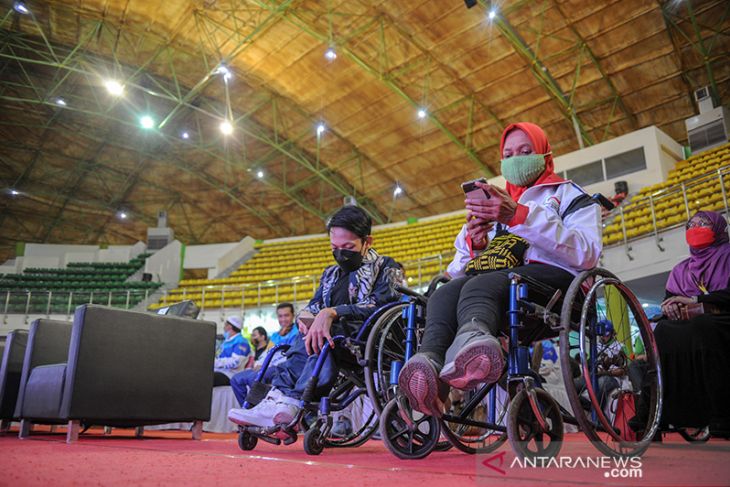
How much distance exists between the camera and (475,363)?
1.20m

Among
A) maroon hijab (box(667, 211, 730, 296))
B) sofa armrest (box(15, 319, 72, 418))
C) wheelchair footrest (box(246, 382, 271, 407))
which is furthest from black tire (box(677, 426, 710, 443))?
sofa armrest (box(15, 319, 72, 418))

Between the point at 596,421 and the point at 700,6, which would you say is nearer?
the point at 596,421

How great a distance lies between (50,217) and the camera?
18781 mm

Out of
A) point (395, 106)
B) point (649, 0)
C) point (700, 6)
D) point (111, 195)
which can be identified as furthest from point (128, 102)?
point (700, 6)

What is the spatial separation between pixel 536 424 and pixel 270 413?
98 cm

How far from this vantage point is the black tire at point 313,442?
1832 mm

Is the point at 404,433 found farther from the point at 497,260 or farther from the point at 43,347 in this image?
the point at 43,347

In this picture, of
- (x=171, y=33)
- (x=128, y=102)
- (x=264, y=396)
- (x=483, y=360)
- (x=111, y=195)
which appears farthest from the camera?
(x=111, y=195)

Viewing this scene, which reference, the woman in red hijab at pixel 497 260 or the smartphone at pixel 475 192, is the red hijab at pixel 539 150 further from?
the smartphone at pixel 475 192

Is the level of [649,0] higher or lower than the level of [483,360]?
higher

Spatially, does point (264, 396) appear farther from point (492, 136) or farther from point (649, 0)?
point (492, 136)

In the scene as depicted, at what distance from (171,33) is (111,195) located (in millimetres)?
7937

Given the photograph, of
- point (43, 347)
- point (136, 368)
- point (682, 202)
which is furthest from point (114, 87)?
point (682, 202)

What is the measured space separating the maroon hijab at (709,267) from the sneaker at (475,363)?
5.33 feet
